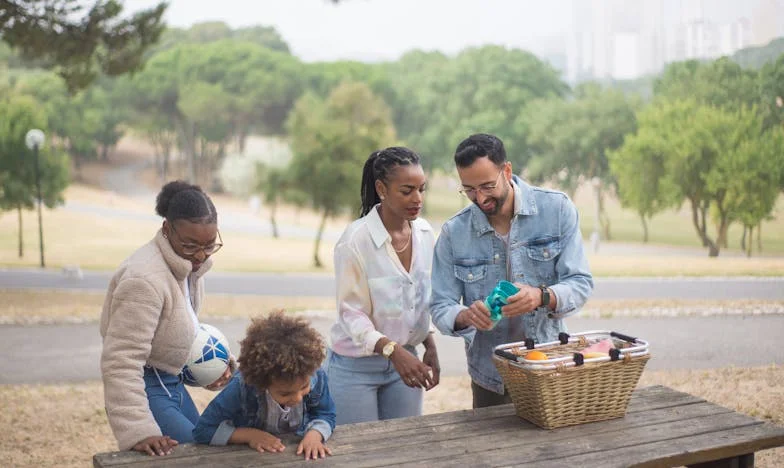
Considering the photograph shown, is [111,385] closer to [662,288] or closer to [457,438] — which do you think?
[457,438]

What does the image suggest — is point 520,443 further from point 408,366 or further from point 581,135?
point 581,135

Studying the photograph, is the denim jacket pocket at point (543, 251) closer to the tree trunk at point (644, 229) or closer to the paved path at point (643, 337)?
the paved path at point (643, 337)

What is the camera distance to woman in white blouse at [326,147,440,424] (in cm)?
318

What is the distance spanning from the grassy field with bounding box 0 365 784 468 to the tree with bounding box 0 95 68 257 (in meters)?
5.28

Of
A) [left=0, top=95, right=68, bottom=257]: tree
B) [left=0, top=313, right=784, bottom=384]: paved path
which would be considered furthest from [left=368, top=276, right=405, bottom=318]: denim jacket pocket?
[left=0, top=95, right=68, bottom=257]: tree

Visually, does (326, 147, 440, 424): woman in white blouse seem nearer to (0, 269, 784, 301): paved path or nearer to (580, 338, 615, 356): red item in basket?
(580, 338, 615, 356): red item in basket

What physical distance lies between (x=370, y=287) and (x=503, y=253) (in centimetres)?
48

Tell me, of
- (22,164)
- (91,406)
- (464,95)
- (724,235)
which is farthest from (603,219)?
(22,164)

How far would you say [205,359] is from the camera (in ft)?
10.1

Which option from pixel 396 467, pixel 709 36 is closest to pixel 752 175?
pixel 709 36

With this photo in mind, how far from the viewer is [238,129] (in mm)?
13359

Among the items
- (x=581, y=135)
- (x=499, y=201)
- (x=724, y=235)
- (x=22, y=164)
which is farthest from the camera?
(x=22, y=164)

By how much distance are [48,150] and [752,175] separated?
877 centimetres

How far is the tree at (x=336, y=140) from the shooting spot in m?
→ 13.0
